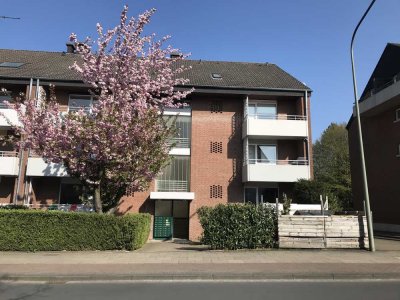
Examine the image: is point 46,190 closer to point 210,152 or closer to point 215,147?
point 210,152

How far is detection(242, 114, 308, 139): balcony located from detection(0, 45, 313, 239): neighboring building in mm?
61

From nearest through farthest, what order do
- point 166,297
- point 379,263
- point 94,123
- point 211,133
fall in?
point 166,297 → point 379,263 → point 94,123 → point 211,133

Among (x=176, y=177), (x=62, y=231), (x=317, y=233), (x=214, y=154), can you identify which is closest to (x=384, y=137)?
(x=214, y=154)

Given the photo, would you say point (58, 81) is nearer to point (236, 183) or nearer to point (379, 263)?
point (236, 183)

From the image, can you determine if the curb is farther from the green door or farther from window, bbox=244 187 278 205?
window, bbox=244 187 278 205

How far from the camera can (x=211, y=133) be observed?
25.0 metres

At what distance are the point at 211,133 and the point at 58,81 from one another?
996cm

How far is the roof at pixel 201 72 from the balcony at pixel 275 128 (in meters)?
2.42

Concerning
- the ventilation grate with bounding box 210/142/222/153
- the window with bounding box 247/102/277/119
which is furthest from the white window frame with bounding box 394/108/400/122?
the ventilation grate with bounding box 210/142/222/153

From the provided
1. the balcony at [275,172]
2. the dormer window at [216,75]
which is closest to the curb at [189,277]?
the balcony at [275,172]

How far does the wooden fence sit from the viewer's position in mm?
14727

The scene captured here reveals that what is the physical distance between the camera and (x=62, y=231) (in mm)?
14805

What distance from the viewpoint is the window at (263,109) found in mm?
25281

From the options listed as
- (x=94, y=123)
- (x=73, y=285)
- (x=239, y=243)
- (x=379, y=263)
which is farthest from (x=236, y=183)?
(x=73, y=285)
